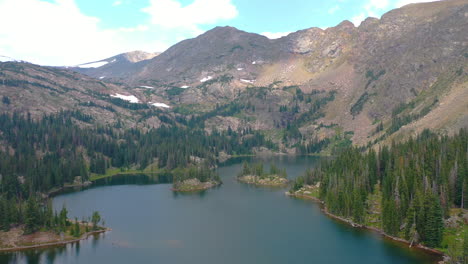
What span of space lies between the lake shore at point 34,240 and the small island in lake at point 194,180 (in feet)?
209

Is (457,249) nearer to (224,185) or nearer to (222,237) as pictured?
(222,237)

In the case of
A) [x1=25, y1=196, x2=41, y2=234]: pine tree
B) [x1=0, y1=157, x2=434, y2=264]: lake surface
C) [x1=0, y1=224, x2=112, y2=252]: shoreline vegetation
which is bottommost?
[x1=0, y1=157, x2=434, y2=264]: lake surface

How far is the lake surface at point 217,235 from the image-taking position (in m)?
77.0

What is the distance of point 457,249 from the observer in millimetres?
72438

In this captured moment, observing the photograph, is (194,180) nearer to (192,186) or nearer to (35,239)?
(192,186)

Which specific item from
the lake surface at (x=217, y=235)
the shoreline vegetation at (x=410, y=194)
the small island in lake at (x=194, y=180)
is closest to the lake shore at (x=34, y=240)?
the lake surface at (x=217, y=235)

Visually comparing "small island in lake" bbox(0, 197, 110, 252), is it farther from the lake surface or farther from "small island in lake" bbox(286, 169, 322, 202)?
"small island in lake" bbox(286, 169, 322, 202)

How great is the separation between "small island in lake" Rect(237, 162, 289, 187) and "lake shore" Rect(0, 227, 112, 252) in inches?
3263

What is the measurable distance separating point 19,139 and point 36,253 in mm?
122281

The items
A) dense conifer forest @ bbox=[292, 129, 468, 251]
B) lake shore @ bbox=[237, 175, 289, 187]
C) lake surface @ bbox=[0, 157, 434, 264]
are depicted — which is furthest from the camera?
lake shore @ bbox=[237, 175, 289, 187]

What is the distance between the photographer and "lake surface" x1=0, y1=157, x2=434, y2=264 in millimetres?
77000

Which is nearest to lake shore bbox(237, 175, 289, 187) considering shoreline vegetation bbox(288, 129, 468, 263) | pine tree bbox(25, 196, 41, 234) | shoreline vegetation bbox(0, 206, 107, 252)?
shoreline vegetation bbox(288, 129, 468, 263)

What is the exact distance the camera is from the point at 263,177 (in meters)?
163

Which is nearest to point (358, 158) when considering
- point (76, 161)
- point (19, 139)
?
point (76, 161)
